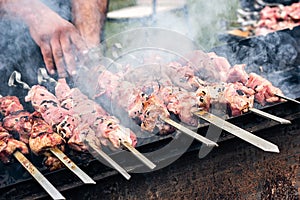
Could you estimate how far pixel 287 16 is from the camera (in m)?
6.53

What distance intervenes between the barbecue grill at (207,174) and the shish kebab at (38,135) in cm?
8

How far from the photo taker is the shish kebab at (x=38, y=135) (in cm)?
259

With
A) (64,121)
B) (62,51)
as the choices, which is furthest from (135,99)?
(62,51)

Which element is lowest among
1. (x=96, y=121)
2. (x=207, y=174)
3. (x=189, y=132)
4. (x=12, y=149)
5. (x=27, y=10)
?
(x=207, y=174)

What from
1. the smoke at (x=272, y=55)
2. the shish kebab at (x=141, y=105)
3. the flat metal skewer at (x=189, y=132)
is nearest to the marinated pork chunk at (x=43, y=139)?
the shish kebab at (x=141, y=105)

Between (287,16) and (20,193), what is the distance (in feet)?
16.7

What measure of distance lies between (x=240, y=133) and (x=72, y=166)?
89cm

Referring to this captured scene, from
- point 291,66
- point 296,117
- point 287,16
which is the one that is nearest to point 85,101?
point 296,117

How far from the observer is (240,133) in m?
2.54

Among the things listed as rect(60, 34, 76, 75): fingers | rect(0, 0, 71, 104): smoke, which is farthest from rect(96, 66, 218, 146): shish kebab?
rect(0, 0, 71, 104): smoke

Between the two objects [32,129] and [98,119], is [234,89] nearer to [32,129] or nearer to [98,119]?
[98,119]

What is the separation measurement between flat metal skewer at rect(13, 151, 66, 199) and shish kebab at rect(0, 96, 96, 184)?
9 cm

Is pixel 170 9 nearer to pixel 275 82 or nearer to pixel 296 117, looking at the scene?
pixel 275 82

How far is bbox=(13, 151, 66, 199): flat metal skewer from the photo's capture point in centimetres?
218
